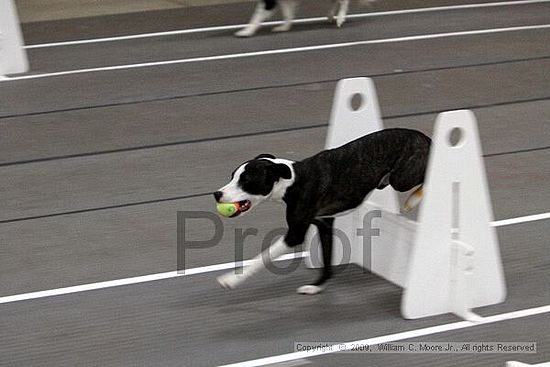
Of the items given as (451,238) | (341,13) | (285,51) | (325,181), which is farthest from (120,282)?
(341,13)

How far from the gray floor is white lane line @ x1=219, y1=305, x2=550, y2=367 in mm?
42

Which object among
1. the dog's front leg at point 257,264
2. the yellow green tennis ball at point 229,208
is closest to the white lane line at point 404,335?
the dog's front leg at point 257,264

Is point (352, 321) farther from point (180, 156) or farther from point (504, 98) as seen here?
point (504, 98)

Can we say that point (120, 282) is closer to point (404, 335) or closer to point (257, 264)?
point (257, 264)

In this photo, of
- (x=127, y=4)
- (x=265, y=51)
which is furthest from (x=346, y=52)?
(x=127, y=4)

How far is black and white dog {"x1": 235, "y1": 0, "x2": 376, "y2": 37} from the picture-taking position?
30.4 ft

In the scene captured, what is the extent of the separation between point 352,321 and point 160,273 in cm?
93

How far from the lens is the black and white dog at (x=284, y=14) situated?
30.4 feet

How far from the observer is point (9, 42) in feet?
26.2

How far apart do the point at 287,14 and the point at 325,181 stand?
572 cm

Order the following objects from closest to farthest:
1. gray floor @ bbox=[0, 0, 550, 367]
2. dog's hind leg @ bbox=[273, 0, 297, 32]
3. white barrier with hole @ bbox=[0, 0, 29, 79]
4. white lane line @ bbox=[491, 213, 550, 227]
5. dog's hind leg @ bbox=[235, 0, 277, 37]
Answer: gray floor @ bbox=[0, 0, 550, 367] → white lane line @ bbox=[491, 213, 550, 227] → white barrier with hole @ bbox=[0, 0, 29, 79] → dog's hind leg @ bbox=[235, 0, 277, 37] → dog's hind leg @ bbox=[273, 0, 297, 32]

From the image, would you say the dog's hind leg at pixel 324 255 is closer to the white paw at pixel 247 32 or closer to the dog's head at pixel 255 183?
the dog's head at pixel 255 183

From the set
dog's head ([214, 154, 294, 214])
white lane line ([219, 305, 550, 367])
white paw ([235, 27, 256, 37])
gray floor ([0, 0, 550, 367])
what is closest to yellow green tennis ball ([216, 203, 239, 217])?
dog's head ([214, 154, 294, 214])

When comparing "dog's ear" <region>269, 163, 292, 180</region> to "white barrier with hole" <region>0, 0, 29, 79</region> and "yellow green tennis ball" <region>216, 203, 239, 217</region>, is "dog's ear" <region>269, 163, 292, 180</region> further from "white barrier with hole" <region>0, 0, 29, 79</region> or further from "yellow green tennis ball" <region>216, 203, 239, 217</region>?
"white barrier with hole" <region>0, 0, 29, 79</region>
